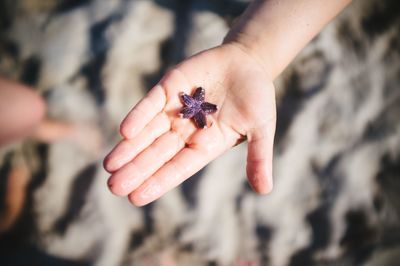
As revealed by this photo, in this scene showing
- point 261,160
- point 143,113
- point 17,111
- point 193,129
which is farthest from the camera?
point 17,111

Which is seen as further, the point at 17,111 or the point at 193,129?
the point at 17,111

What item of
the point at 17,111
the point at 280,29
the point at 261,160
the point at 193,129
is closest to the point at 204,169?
the point at 193,129

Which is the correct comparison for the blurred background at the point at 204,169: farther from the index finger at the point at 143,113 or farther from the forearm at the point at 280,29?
the index finger at the point at 143,113

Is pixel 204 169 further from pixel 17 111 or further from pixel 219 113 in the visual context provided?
pixel 17 111

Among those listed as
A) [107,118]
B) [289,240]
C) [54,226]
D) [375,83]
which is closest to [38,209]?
[54,226]

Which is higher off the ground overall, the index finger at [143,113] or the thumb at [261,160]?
the index finger at [143,113]

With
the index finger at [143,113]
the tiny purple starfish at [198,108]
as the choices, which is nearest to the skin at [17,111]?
the index finger at [143,113]

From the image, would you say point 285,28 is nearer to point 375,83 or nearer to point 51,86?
point 375,83
